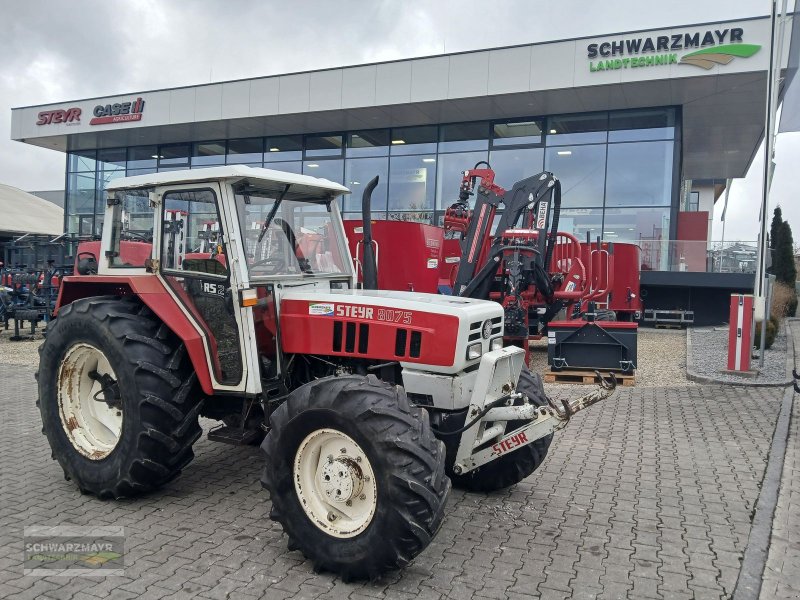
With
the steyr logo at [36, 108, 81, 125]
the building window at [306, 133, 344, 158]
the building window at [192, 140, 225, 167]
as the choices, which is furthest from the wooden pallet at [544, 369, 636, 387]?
the steyr logo at [36, 108, 81, 125]

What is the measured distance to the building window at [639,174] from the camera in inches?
750

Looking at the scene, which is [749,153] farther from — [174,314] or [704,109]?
[174,314]

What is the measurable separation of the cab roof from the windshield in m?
0.10

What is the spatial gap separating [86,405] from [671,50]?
667 inches

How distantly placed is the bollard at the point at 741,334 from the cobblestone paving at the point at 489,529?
3.83 m

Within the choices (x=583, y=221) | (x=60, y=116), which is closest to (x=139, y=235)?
(x=583, y=221)

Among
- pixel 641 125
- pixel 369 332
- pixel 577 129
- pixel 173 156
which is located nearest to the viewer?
pixel 369 332

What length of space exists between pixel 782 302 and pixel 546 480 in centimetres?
1450

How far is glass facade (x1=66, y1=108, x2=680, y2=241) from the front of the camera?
19.2 m

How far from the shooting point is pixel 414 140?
72.7 ft

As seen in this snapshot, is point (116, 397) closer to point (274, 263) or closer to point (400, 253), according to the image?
point (274, 263)

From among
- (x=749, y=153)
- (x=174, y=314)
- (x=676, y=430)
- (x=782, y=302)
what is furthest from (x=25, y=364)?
(x=749, y=153)

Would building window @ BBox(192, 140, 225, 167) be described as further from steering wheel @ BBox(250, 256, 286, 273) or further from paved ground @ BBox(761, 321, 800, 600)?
paved ground @ BBox(761, 321, 800, 600)

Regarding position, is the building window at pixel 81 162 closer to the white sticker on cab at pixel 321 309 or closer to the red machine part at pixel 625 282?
the red machine part at pixel 625 282
